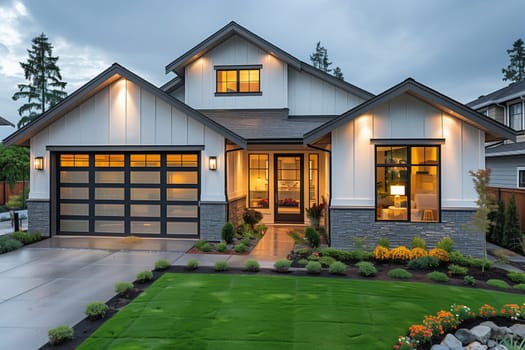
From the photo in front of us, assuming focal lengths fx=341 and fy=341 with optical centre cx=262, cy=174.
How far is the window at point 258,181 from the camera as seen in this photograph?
43.6 ft

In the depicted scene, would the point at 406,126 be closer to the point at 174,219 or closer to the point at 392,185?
the point at 392,185

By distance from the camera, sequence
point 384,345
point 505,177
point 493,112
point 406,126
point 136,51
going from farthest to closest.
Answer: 1. point 136,51
2. point 493,112
3. point 505,177
4. point 406,126
5. point 384,345

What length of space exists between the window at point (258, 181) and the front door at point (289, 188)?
394 mm

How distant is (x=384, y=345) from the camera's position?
405 cm

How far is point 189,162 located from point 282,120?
4226mm

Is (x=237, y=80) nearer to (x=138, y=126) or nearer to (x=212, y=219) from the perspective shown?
(x=138, y=126)

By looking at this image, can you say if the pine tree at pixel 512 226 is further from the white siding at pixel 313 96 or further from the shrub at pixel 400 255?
the white siding at pixel 313 96

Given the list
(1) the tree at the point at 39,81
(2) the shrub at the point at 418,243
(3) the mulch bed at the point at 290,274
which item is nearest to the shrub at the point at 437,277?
(3) the mulch bed at the point at 290,274

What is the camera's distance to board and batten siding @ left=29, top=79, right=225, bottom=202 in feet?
32.9

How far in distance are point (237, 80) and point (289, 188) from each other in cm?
470

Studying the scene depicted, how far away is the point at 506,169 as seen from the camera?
15.7 m

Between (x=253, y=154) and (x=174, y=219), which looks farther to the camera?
(x=253, y=154)

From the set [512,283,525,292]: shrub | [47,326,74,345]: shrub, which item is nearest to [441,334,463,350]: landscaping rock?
[512,283,525,292]: shrub

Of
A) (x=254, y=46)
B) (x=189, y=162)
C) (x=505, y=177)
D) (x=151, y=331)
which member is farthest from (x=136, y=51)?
(x=151, y=331)
